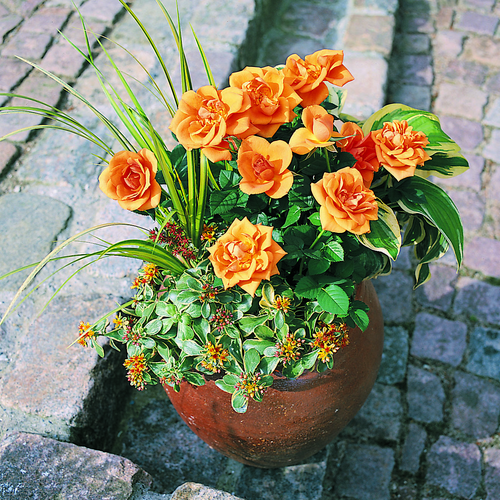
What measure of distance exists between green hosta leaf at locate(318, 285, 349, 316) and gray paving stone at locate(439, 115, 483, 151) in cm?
190

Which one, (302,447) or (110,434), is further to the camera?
(110,434)

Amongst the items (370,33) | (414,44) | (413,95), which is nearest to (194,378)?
(413,95)

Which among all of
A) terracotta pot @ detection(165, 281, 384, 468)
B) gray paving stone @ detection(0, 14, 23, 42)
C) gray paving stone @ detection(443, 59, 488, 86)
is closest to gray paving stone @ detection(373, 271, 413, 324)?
terracotta pot @ detection(165, 281, 384, 468)

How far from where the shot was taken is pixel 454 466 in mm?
1729

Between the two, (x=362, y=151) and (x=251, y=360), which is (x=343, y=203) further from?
(x=251, y=360)

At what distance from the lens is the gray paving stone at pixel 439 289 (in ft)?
7.09

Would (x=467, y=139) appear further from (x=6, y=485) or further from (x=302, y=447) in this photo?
(x=6, y=485)

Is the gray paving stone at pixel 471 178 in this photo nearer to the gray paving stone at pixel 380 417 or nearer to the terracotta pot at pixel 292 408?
the gray paving stone at pixel 380 417

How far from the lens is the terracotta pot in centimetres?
126

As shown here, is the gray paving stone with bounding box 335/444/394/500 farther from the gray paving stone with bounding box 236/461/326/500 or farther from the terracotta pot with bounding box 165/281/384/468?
the terracotta pot with bounding box 165/281/384/468

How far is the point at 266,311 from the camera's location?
1187 mm

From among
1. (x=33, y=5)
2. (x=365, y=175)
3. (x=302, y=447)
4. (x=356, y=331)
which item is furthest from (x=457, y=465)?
(x=33, y=5)

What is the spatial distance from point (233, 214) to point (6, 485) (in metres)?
0.89

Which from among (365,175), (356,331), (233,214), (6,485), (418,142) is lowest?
(6,485)
